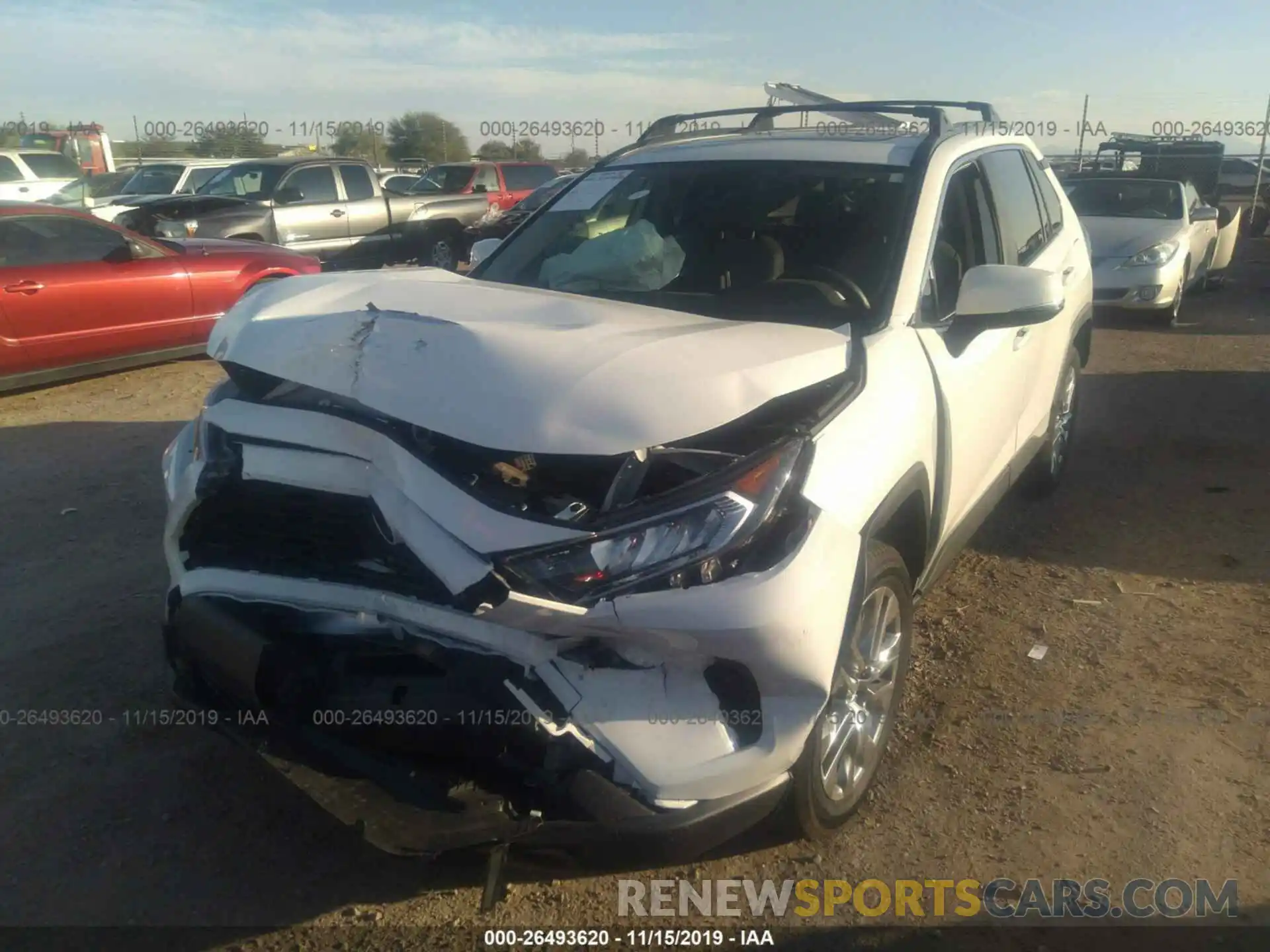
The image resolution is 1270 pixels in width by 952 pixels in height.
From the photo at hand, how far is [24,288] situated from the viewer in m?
7.41

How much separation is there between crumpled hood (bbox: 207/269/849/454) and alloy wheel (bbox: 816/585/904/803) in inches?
27.2

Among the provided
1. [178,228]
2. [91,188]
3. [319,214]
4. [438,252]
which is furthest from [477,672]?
[91,188]

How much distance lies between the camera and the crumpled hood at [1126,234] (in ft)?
35.2

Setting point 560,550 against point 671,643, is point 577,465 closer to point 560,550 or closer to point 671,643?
point 560,550

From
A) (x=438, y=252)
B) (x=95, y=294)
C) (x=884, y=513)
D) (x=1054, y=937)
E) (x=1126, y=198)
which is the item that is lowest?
(x=1054, y=937)

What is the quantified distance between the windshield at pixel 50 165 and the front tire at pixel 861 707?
70.7ft

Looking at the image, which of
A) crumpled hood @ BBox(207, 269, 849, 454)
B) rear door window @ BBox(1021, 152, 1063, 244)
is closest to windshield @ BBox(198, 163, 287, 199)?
rear door window @ BBox(1021, 152, 1063, 244)

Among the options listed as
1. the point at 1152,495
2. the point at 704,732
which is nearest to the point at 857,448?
the point at 704,732

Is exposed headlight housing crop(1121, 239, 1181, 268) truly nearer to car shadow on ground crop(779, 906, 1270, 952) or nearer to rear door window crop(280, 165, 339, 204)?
car shadow on ground crop(779, 906, 1270, 952)

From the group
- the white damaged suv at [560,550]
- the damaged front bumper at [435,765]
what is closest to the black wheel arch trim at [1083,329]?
the white damaged suv at [560,550]

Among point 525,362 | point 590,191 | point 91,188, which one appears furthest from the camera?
point 91,188

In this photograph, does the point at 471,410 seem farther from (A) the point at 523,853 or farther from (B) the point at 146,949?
(B) the point at 146,949

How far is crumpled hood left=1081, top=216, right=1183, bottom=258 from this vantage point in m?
10.7

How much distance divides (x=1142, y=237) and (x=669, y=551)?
10288 mm
